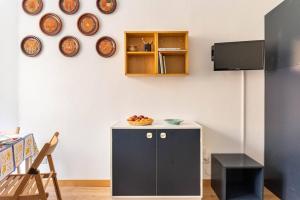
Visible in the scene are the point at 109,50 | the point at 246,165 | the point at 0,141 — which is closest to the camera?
the point at 0,141

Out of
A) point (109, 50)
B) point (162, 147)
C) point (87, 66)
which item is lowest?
point (162, 147)

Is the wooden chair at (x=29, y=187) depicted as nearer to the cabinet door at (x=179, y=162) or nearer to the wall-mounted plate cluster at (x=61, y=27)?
the cabinet door at (x=179, y=162)

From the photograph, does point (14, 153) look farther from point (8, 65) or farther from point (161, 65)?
point (161, 65)

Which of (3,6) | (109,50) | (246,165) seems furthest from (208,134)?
(3,6)

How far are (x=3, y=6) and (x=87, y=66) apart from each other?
51.8 inches

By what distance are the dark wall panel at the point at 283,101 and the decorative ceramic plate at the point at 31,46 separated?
2.79 m

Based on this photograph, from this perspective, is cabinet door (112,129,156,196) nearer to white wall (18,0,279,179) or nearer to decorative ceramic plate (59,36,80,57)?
white wall (18,0,279,179)

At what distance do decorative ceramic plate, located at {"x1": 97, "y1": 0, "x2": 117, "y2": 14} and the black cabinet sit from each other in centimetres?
Result: 150

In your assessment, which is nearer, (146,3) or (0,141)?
(0,141)

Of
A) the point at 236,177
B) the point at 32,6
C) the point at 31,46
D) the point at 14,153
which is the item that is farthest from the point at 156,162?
the point at 32,6

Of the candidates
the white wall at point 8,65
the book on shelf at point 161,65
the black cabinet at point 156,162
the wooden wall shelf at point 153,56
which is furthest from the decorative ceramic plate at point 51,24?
the black cabinet at point 156,162

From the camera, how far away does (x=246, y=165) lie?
2.29 m

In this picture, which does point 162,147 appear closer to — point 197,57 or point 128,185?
point 128,185

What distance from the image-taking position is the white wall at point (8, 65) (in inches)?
111
